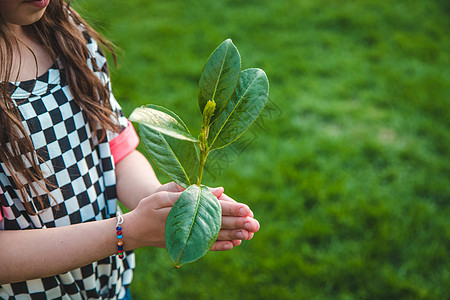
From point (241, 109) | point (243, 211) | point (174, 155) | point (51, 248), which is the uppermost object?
point (241, 109)

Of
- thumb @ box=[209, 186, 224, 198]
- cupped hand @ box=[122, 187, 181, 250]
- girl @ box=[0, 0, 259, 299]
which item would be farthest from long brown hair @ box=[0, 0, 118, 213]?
thumb @ box=[209, 186, 224, 198]

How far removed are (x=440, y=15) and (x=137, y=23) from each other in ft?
8.49

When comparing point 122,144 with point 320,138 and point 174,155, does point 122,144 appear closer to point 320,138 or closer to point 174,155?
point 174,155

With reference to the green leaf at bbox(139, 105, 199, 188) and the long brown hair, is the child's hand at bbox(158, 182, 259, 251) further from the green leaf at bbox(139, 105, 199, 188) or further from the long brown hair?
the long brown hair

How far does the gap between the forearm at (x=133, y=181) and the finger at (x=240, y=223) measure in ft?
0.79

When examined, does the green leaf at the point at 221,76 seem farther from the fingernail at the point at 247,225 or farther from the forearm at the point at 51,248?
the forearm at the point at 51,248

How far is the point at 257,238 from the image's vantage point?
6.88ft

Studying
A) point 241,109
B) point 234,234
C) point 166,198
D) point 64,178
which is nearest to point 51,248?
point 64,178

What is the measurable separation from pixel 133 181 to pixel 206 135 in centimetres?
38

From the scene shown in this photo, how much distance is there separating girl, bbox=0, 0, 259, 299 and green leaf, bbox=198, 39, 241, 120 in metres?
0.20

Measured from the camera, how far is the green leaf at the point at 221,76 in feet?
2.42

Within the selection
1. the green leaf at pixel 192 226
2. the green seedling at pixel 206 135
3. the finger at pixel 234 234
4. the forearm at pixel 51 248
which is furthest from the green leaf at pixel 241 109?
the forearm at pixel 51 248

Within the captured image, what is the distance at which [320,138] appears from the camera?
8.59 feet

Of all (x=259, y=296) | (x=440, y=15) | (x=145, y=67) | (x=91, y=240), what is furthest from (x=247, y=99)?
(x=440, y=15)
